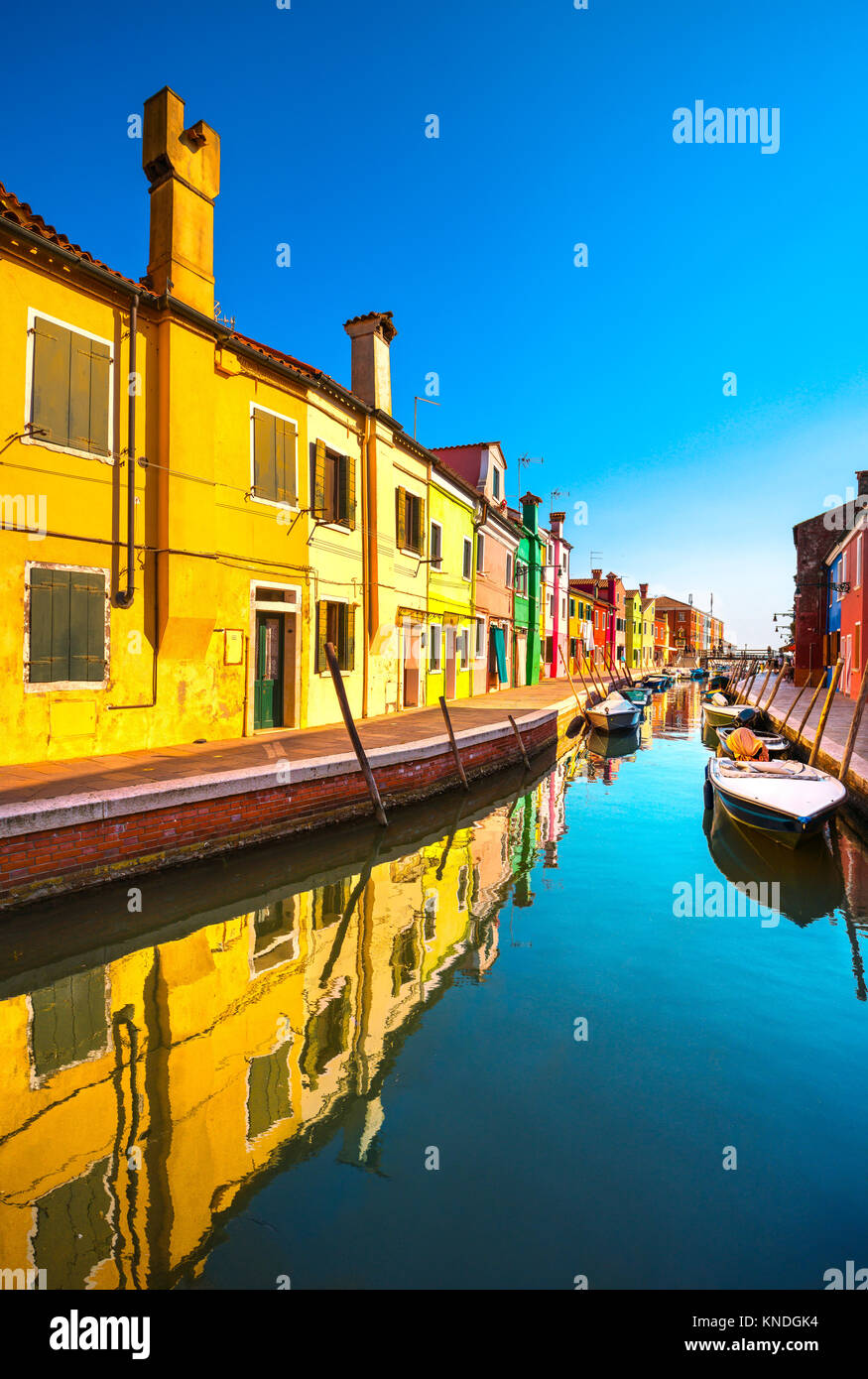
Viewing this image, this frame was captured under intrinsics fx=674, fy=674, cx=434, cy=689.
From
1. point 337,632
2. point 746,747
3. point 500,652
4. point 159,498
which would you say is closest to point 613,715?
point 500,652

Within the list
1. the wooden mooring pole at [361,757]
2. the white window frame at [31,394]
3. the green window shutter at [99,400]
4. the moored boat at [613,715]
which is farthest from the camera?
the moored boat at [613,715]

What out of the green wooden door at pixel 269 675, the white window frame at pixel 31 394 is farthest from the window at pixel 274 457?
the white window frame at pixel 31 394

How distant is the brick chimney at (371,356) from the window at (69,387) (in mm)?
7655

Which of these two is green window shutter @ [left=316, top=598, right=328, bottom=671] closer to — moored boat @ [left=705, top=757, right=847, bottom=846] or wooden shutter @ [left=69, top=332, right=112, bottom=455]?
wooden shutter @ [left=69, top=332, right=112, bottom=455]

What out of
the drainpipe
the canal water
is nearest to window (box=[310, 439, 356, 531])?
the drainpipe

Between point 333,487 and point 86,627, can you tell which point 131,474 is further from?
point 333,487

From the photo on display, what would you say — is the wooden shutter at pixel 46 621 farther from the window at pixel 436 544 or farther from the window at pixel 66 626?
the window at pixel 436 544

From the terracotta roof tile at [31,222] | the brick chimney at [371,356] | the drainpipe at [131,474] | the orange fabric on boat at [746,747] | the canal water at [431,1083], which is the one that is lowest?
the canal water at [431,1083]

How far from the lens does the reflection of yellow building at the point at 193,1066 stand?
2928 millimetres

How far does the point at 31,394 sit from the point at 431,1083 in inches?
356

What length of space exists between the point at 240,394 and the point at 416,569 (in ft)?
25.8

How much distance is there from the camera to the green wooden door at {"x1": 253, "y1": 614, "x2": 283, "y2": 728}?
1247cm

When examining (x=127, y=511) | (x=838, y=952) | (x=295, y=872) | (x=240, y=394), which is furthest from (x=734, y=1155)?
(x=240, y=394)
